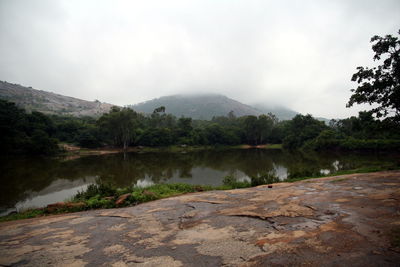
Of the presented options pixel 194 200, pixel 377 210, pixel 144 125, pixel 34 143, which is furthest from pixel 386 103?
pixel 144 125

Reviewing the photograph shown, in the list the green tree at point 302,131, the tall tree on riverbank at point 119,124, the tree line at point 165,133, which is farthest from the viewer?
the green tree at point 302,131

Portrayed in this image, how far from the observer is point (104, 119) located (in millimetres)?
52781

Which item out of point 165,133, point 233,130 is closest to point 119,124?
point 165,133

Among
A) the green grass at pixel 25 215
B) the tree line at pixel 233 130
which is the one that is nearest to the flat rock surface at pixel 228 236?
the green grass at pixel 25 215

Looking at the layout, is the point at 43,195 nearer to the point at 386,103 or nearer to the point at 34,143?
the point at 386,103

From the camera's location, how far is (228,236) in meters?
4.55

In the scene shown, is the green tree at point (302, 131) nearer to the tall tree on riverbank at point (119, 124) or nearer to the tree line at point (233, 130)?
the tree line at point (233, 130)

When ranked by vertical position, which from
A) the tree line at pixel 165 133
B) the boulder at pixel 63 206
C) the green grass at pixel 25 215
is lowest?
the green grass at pixel 25 215

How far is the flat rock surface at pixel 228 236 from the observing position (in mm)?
3451

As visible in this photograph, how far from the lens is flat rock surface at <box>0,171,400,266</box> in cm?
345

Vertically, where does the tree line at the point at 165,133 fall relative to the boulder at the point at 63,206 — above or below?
above

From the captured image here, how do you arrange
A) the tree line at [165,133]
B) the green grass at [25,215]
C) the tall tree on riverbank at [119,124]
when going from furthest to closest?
1. the tall tree on riverbank at [119,124]
2. the tree line at [165,133]
3. the green grass at [25,215]

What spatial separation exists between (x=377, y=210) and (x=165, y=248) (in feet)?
18.1

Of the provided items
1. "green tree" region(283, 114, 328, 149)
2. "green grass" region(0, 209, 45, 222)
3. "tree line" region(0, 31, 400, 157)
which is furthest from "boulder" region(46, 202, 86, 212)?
"green tree" region(283, 114, 328, 149)
